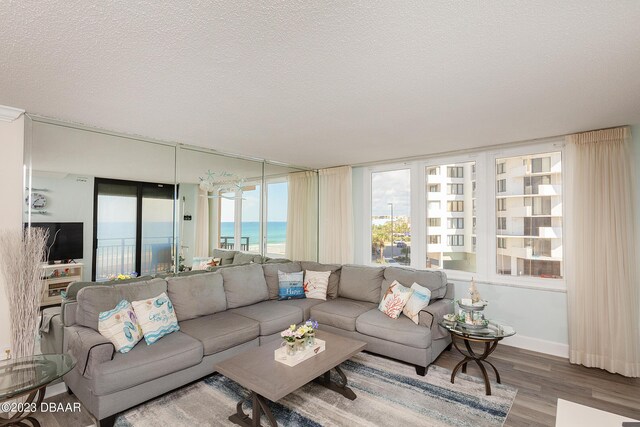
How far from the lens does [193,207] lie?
13.1ft

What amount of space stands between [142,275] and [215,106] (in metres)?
2.12

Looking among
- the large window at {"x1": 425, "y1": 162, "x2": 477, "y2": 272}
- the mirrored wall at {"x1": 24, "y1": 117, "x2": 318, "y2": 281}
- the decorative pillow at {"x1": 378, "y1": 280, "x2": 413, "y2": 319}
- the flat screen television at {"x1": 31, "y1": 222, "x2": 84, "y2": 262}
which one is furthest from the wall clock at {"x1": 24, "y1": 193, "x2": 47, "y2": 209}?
the large window at {"x1": 425, "y1": 162, "x2": 477, "y2": 272}

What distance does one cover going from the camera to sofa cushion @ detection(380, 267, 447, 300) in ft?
A: 12.5

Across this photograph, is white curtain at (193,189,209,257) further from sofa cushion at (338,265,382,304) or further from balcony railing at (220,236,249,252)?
sofa cushion at (338,265,382,304)

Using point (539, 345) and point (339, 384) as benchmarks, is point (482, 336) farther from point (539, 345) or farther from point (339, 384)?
point (539, 345)

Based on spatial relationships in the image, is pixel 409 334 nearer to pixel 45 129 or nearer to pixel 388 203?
pixel 388 203

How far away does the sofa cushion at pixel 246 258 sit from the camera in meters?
4.54

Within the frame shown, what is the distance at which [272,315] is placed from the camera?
12.0 ft

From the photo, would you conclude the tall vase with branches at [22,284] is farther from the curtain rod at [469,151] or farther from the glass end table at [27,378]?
the curtain rod at [469,151]

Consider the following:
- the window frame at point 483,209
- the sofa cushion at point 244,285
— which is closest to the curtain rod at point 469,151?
the window frame at point 483,209

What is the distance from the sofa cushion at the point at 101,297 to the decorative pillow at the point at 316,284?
2.07m

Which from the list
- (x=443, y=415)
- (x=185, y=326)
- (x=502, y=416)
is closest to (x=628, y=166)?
(x=502, y=416)

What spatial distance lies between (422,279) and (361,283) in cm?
84

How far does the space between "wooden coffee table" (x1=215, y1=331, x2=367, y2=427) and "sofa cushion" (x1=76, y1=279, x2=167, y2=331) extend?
1175 millimetres
